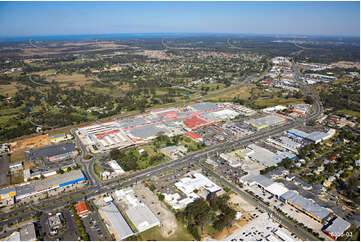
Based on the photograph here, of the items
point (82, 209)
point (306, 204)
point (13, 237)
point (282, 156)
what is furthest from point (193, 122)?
point (13, 237)

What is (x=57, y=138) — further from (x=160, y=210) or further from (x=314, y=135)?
(x=314, y=135)

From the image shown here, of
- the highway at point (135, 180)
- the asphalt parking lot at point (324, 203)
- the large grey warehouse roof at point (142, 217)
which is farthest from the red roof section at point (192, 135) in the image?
the large grey warehouse roof at point (142, 217)

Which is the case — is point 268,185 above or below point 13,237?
above

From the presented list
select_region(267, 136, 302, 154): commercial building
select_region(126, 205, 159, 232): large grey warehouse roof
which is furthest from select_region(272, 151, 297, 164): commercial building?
select_region(126, 205, 159, 232): large grey warehouse roof

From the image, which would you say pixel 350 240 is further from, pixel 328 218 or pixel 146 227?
pixel 146 227

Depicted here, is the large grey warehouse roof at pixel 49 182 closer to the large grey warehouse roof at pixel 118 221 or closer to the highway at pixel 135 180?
the highway at pixel 135 180

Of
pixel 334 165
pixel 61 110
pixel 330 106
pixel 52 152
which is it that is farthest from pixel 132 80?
pixel 334 165

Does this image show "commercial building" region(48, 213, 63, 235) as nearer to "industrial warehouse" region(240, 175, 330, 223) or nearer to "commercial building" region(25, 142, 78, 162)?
"commercial building" region(25, 142, 78, 162)
